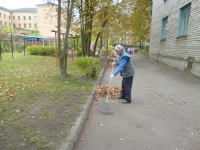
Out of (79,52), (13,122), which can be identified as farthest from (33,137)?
(79,52)

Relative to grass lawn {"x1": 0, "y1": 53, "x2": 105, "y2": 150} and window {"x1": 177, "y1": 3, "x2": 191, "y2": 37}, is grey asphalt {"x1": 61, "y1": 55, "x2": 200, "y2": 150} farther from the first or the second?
window {"x1": 177, "y1": 3, "x2": 191, "y2": 37}

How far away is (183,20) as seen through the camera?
11.0m

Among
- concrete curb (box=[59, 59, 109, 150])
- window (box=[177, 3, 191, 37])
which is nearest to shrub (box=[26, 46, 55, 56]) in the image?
window (box=[177, 3, 191, 37])

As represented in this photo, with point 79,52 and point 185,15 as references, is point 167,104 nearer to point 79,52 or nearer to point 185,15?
point 185,15

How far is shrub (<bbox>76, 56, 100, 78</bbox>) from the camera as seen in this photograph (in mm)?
6547

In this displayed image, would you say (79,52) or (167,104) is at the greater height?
(79,52)

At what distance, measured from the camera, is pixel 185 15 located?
10711mm

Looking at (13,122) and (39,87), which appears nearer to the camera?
(13,122)

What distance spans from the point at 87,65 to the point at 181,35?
753cm

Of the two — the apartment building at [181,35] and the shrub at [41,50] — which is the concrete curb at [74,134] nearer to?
the apartment building at [181,35]

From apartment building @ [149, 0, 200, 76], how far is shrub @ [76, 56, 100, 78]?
560cm

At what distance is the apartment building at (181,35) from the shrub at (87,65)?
5.60m

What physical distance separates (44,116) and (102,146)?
1.40m

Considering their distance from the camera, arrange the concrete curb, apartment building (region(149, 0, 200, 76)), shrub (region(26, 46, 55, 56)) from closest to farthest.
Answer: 1. the concrete curb
2. apartment building (region(149, 0, 200, 76))
3. shrub (region(26, 46, 55, 56))
